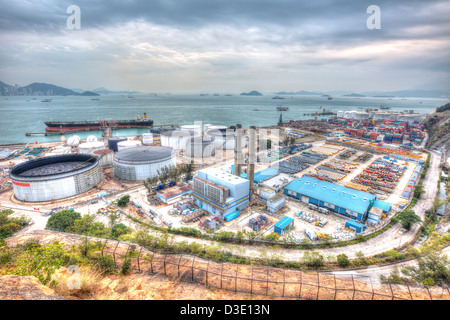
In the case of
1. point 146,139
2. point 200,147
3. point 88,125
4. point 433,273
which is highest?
point 88,125

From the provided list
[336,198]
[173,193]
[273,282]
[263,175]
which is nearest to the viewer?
[273,282]

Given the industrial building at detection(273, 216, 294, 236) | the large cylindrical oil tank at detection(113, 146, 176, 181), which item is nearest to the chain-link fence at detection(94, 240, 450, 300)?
the industrial building at detection(273, 216, 294, 236)

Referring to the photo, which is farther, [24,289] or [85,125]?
[85,125]

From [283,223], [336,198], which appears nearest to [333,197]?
[336,198]

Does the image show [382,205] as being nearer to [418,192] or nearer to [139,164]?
[418,192]

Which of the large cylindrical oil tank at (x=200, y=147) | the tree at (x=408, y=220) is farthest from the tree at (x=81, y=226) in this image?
the tree at (x=408, y=220)
